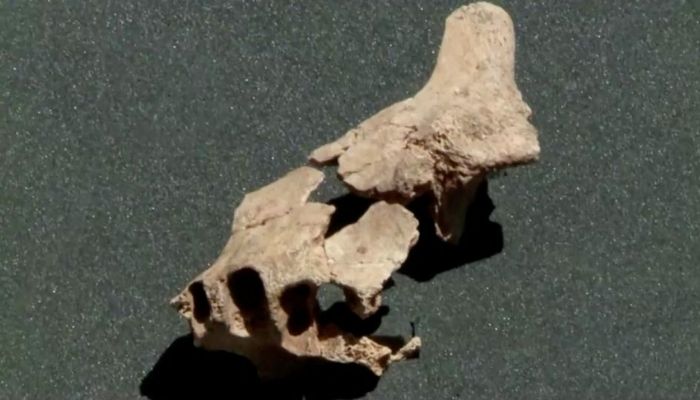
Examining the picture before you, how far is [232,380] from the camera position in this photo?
8.60 ft

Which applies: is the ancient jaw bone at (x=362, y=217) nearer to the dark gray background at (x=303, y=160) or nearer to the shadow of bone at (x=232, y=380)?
the shadow of bone at (x=232, y=380)

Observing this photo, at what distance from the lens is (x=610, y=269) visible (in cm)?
269

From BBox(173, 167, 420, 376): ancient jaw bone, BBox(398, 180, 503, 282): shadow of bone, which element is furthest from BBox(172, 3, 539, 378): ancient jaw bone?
BBox(398, 180, 503, 282): shadow of bone

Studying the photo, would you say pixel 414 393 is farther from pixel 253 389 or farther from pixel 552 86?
pixel 552 86

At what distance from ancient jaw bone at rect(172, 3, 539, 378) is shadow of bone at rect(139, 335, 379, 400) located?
0.06 metres

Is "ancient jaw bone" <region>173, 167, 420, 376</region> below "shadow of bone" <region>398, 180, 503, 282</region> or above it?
above

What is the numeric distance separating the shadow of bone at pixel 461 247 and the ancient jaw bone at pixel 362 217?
111 mm

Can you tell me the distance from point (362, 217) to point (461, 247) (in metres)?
0.30

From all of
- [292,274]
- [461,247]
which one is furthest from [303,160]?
[292,274]

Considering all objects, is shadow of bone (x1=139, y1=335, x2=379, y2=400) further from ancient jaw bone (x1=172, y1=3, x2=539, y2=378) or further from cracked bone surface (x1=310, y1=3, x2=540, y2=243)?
cracked bone surface (x1=310, y1=3, x2=540, y2=243)

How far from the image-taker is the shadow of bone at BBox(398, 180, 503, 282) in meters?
2.66

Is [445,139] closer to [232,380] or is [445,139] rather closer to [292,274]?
[292,274]

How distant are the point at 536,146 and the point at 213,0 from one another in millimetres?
668

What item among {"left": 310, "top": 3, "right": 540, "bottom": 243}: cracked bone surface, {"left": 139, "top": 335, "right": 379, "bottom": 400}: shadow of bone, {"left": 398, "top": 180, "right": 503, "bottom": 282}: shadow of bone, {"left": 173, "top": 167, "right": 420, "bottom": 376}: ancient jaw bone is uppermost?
{"left": 310, "top": 3, "right": 540, "bottom": 243}: cracked bone surface
